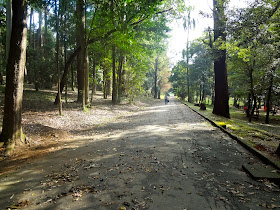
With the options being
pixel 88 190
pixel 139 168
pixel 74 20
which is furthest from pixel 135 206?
pixel 74 20

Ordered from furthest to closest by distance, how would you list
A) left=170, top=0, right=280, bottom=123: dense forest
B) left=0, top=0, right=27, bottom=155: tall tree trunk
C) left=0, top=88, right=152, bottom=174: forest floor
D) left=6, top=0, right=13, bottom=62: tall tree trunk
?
1. left=170, top=0, right=280, bottom=123: dense forest
2. left=6, top=0, right=13, bottom=62: tall tree trunk
3. left=0, top=0, right=27, bottom=155: tall tree trunk
4. left=0, top=88, right=152, bottom=174: forest floor

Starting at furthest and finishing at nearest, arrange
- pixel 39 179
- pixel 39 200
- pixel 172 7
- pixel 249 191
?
→ pixel 172 7
pixel 39 179
pixel 249 191
pixel 39 200

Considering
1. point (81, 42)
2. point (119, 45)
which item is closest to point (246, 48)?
point (119, 45)

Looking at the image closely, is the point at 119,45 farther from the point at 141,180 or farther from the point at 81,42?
the point at 141,180

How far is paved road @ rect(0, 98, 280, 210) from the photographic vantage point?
302 centimetres

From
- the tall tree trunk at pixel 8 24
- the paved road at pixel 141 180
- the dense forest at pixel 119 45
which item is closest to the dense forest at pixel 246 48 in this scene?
the dense forest at pixel 119 45

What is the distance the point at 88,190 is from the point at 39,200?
79 centimetres

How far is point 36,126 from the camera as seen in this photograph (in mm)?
7980

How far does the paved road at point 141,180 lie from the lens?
9.89ft

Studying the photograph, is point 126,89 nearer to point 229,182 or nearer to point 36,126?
point 36,126

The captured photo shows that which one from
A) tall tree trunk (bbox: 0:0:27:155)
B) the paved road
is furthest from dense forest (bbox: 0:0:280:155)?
the paved road

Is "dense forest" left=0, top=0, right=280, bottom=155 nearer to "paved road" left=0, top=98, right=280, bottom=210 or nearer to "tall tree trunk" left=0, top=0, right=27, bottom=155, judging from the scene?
"tall tree trunk" left=0, top=0, right=27, bottom=155

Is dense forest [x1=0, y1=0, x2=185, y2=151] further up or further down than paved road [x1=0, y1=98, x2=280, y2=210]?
further up

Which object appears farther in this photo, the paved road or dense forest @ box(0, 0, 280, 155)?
dense forest @ box(0, 0, 280, 155)
